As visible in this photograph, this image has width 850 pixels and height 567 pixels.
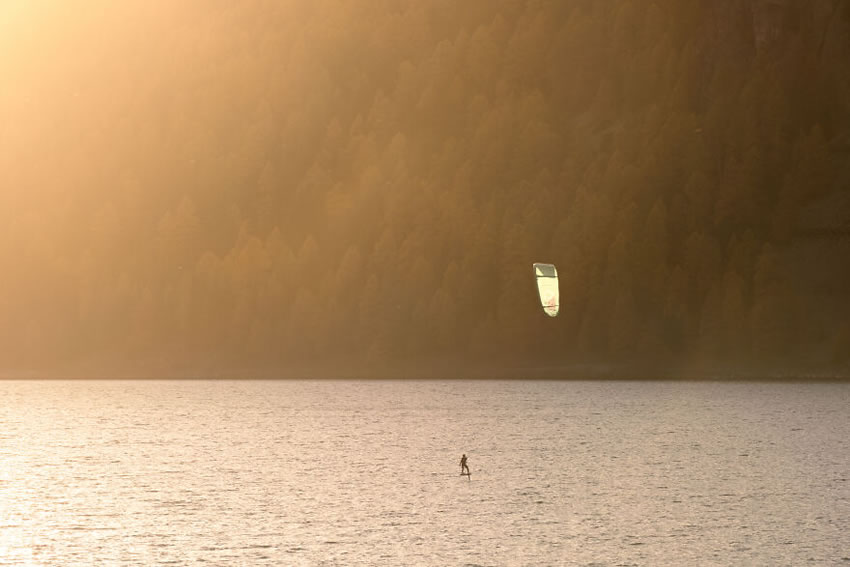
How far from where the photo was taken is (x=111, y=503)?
243ft

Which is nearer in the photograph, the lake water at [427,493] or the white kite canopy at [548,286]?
the lake water at [427,493]

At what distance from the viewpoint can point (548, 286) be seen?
277ft

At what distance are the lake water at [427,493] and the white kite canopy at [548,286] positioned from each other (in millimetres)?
12272

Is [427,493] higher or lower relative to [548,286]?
lower

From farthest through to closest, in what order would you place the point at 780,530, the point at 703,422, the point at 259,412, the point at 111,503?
the point at 259,412 < the point at 703,422 < the point at 111,503 < the point at 780,530

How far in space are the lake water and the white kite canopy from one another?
12272 mm

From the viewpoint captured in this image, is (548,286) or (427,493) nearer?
(427,493)

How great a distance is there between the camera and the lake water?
183ft

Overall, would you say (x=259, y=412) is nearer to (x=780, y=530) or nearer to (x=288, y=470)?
(x=288, y=470)

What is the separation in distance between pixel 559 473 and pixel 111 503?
35.0m

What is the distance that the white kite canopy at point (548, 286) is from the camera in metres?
83.0

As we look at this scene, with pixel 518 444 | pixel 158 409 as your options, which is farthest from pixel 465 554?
pixel 158 409

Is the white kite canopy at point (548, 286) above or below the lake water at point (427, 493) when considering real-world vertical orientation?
above

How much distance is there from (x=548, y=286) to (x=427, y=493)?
1660cm
